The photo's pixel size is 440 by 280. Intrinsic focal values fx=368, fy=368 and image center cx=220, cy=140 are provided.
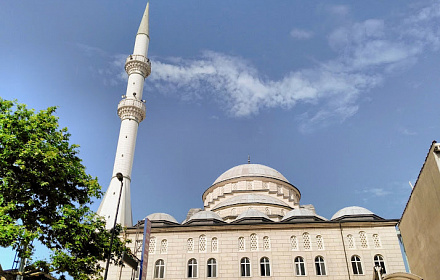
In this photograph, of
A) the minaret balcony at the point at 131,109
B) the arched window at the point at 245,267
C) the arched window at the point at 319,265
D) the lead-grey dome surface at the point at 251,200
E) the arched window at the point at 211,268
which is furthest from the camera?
the minaret balcony at the point at 131,109

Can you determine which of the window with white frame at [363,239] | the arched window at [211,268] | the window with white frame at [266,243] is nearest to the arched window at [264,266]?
the window with white frame at [266,243]

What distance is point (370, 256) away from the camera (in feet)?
96.0

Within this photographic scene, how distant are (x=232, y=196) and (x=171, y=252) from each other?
12.9 metres

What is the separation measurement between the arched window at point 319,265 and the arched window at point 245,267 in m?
5.37

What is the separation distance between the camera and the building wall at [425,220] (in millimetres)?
16812

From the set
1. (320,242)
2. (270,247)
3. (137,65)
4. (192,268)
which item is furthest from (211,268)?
(137,65)

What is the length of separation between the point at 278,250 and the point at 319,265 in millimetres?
3380

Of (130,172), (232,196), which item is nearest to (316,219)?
(232,196)

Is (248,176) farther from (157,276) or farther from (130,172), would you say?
(157,276)

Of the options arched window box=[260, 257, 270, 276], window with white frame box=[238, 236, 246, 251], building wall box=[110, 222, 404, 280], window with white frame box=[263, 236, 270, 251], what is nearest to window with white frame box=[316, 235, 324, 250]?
building wall box=[110, 222, 404, 280]

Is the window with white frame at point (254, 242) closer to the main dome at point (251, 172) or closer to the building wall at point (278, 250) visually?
the building wall at point (278, 250)

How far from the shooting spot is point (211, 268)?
97.6 feet

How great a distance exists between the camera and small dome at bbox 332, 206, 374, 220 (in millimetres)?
33116

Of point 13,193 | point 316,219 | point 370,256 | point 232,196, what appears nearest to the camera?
point 13,193
